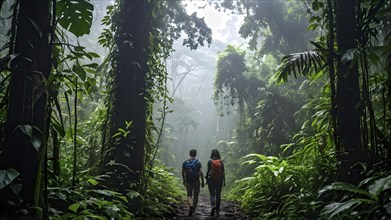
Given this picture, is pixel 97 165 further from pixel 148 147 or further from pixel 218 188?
pixel 218 188

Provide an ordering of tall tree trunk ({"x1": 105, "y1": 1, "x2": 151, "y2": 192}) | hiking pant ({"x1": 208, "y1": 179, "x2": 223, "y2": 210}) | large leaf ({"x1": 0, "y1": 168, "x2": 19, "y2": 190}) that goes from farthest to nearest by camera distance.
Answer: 1. hiking pant ({"x1": 208, "y1": 179, "x2": 223, "y2": 210})
2. tall tree trunk ({"x1": 105, "y1": 1, "x2": 151, "y2": 192})
3. large leaf ({"x1": 0, "y1": 168, "x2": 19, "y2": 190})

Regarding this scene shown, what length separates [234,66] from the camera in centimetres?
1466

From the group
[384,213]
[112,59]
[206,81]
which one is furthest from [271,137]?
[206,81]

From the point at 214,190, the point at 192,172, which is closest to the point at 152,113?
the point at 192,172

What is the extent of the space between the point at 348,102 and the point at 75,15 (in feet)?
10.9

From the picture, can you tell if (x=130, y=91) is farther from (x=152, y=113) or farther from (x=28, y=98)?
(x=28, y=98)

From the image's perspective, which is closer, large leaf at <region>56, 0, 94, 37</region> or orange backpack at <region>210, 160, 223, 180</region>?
large leaf at <region>56, 0, 94, 37</region>

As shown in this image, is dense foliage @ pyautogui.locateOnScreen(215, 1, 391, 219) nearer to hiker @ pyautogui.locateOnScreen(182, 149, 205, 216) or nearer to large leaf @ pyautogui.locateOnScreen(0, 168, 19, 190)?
hiker @ pyautogui.locateOnScreen(182, 149, 205, 216)

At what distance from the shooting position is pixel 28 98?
209 centimetres

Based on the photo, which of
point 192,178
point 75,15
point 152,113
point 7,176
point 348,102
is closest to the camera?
point 7,176

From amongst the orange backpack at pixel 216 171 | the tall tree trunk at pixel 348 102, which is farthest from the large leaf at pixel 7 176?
the orange backpack at pixel 216 171

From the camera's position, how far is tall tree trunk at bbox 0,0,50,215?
79.7 inches

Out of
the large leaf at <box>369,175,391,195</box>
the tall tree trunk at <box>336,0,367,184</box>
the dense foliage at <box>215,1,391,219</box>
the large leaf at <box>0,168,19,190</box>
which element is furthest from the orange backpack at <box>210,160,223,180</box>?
the large leaf at <box>0,168,19,190</box>

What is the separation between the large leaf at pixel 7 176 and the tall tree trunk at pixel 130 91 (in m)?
3.21
